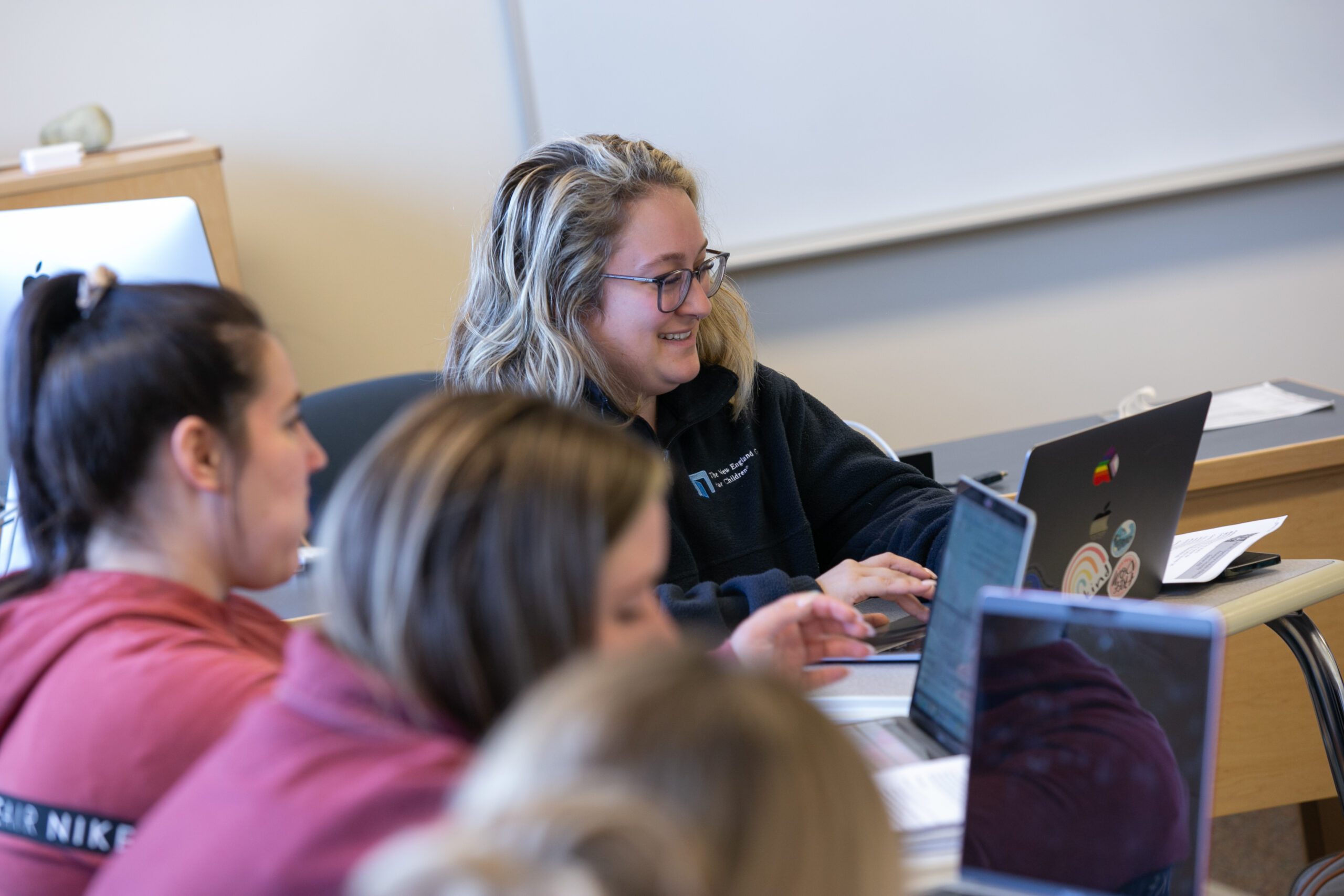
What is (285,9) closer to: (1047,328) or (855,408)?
(855,408)

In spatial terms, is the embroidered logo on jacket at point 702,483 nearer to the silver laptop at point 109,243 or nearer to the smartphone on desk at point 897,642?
the smartphone on desk at point 897,642

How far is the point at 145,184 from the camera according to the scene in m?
2.31

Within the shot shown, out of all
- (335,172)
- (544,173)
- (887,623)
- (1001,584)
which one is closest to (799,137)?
(335,172)

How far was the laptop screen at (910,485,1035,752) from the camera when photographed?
906 mm

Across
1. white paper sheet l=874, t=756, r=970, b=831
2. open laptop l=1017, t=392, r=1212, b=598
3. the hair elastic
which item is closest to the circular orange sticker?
open laptop l=1017, t=392, r=1212, b=598

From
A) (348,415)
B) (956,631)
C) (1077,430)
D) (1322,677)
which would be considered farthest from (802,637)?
(348,415)

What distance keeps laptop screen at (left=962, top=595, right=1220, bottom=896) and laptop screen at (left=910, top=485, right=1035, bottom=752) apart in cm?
8

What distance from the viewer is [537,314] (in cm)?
162

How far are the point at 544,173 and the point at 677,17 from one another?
1291 mm

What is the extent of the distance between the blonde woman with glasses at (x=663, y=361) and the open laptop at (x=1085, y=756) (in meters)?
0.74

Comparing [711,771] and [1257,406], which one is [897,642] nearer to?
[711,771]

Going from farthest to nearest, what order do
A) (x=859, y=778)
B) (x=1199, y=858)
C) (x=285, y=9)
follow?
(x=285, y=9), (x=1199, y=858), (x=859, y=778)

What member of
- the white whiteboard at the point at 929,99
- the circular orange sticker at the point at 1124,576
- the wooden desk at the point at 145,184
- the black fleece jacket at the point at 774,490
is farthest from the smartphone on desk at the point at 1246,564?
the wooden desk at the point at 145,184

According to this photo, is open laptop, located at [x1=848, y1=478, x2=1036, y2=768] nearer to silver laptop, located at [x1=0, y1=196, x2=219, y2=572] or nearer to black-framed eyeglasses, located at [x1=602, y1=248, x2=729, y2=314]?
black-framed eyeglasses, located at [x1=602, y1=248, x2=729, y2=314]
